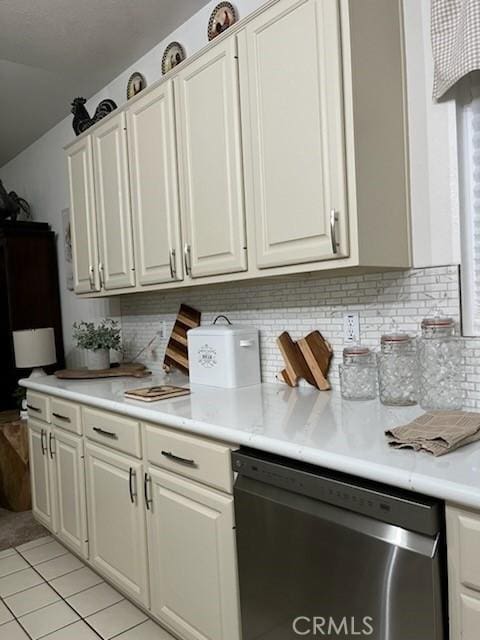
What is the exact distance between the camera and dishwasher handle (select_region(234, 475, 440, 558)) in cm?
103

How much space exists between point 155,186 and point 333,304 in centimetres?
99

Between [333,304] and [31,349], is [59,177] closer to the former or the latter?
[31,349]

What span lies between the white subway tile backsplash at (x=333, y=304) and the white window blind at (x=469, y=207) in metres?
0.04

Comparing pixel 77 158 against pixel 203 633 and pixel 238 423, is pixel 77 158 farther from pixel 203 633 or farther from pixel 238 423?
pixel 203 633

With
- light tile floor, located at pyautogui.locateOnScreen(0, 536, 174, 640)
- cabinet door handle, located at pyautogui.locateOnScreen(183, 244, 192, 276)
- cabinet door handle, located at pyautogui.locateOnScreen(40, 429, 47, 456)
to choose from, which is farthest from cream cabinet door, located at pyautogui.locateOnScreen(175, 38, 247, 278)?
light tile floor, located at pyautogui.locateOnScreen(0, 536, 174, 640)

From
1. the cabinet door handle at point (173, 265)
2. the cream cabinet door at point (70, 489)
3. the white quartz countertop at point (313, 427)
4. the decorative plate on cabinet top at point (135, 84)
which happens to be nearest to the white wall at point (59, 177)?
the decorative plate on cabinet top at point (135, 84)

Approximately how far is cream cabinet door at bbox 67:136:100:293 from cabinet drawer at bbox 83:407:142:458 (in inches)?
33.6

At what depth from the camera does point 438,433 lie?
120 cm

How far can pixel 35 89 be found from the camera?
10.5 feet

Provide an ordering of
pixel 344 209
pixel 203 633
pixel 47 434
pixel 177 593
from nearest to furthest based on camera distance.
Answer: pixel 344 209 → pixel 203 633 → pixel 177 593 → pixel 47 434

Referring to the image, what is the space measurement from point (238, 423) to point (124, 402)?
67 centimetres

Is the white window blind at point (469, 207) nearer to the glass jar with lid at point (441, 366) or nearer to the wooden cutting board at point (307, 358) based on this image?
the glass jar with lid at point (441, 366)

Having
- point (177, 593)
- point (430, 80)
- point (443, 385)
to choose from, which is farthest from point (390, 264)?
point (177, 593)

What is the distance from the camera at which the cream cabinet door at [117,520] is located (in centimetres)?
197
